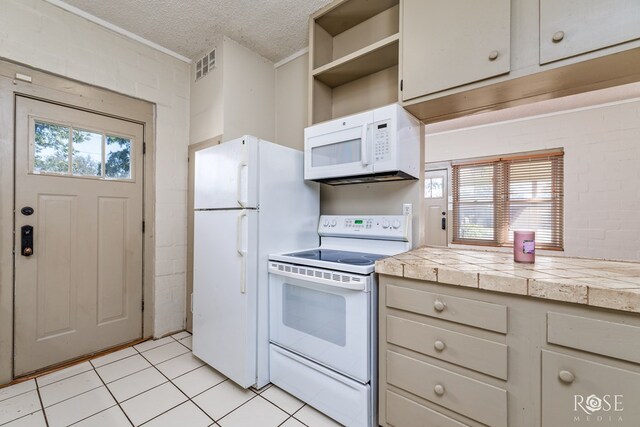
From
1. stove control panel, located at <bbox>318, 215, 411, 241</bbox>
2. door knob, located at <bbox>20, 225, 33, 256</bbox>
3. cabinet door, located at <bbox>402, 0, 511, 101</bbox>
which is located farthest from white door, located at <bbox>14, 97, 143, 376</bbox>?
cabinet door, located at <bbox>402, 0, 511, 101</bbox>

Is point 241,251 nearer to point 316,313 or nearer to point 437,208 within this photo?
point 316,313

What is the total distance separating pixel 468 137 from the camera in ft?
15.4

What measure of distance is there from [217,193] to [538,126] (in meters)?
4.69

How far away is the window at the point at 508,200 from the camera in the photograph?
157 inches

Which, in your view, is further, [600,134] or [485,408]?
[600,134]

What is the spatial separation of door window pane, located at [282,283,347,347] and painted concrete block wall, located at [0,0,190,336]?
4.77ft

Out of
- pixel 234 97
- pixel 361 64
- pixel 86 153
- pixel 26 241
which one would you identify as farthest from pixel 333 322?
pixel 86 153

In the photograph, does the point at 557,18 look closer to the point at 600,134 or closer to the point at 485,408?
the point at 485,408

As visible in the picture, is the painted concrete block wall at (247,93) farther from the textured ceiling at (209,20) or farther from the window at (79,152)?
the window at (79,152)

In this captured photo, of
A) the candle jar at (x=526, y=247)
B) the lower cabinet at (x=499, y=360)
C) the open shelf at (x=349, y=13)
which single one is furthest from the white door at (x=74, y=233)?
the candle jar at (x=526, y=247)

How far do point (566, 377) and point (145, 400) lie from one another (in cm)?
211

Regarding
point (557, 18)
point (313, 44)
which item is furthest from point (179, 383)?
point (557, 18)

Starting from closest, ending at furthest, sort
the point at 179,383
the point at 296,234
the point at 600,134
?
the point at 179,383
the point at 296,234
the point at 600,134

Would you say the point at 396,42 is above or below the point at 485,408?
above
